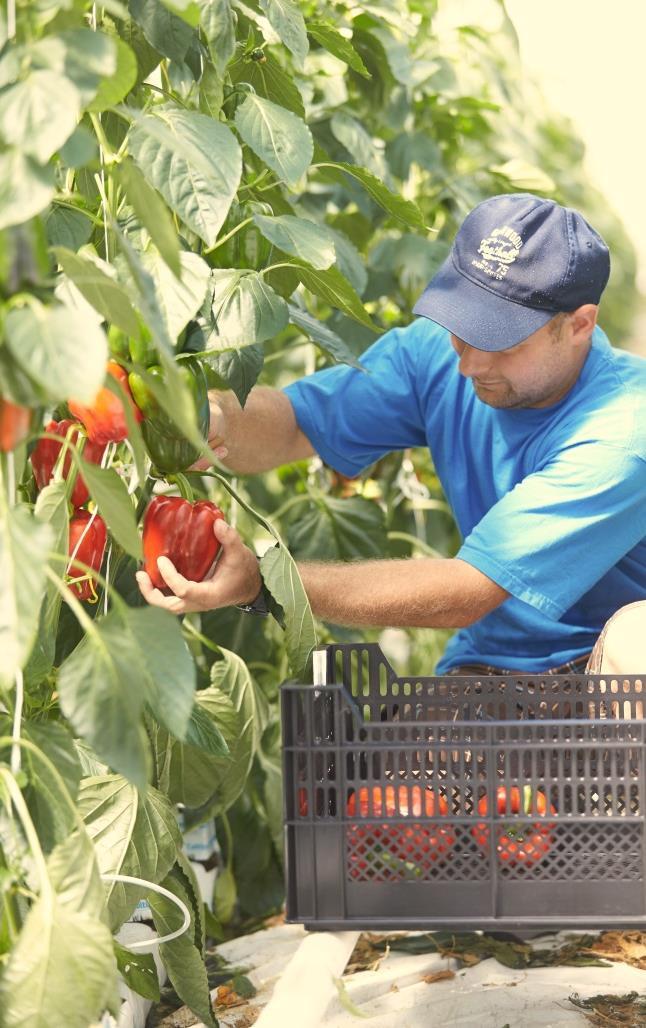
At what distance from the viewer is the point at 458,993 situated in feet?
5.83

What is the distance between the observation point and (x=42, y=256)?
3.05 feet

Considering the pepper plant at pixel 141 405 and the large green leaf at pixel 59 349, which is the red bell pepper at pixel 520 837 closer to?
the pepper plant at pixel 141 405

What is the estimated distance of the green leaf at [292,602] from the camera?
54.9 inches

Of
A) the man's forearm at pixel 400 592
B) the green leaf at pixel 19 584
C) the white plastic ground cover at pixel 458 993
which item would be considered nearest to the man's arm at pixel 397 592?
the man's forearm at pixel 400 592

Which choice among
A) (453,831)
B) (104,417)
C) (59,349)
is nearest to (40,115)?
(59,349)

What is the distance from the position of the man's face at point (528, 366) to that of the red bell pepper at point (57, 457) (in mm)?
664

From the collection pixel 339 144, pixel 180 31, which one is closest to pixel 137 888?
pixel 180 31

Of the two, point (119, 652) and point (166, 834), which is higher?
point (119, 652)

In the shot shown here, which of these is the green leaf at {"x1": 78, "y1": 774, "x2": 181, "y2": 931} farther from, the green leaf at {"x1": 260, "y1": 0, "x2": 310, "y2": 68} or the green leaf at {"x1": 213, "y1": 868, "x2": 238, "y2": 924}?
the green leaf at {"x1": 213, "y1": 868, "x2": 238, "y2": 924}

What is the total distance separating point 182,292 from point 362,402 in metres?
0.93

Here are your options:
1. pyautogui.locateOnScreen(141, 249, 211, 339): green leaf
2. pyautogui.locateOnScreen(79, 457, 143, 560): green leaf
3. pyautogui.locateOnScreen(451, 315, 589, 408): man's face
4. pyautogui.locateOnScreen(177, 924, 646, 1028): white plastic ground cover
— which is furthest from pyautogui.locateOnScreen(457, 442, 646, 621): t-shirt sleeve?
pyautogui.locateOnScreen(79, 457, 143, 560): green leaf

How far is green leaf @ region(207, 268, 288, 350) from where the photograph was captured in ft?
4.48

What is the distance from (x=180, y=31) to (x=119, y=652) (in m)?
0.67

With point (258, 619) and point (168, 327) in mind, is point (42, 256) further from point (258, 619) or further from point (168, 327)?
point (258, 619)
